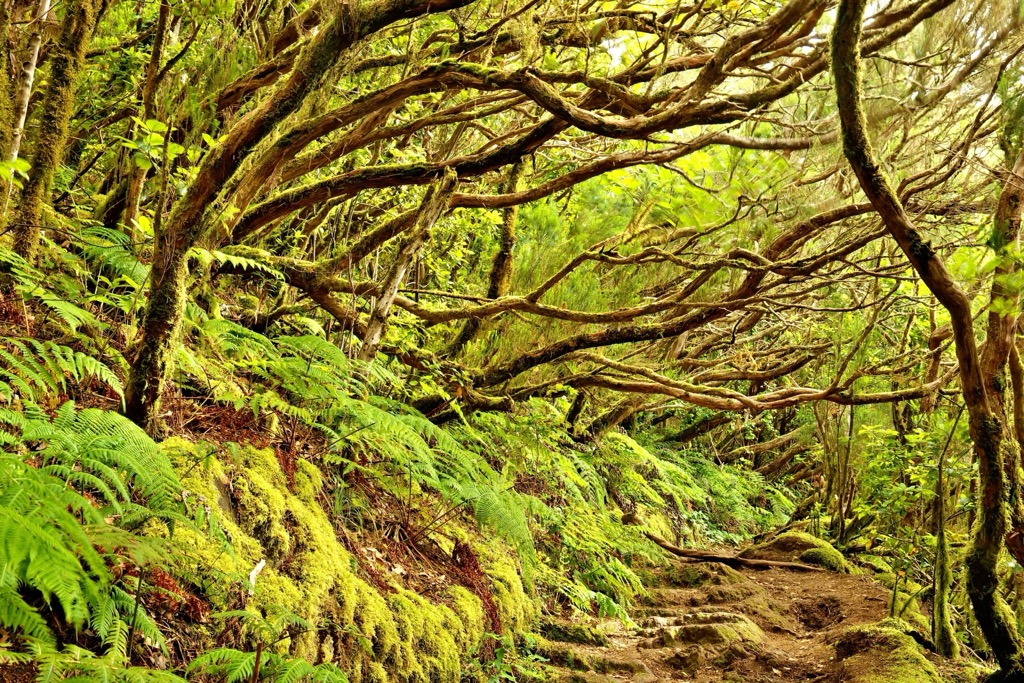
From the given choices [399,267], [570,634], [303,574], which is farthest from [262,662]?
[570,634]

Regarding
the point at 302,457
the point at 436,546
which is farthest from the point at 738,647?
the point at 302,457

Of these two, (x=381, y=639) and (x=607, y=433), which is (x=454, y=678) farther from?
(x=607, y=433)

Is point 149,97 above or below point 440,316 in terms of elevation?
above

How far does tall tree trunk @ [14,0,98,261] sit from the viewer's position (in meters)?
3.88

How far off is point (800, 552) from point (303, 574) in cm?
869

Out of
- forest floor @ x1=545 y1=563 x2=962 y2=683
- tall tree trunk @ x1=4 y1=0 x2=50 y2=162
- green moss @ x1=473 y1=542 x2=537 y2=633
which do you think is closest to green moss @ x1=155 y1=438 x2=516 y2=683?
green moss @ x1=473 y1=542 x2=537 y2=633

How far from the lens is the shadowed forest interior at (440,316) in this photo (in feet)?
9.16

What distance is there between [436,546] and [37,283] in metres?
3.23

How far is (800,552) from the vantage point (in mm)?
10141

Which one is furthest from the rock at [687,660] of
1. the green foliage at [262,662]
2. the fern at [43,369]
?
the fern at [43,369]

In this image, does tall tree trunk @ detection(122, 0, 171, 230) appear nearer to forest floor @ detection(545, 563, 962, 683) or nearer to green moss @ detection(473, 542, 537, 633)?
green moss @ detection(473, 542, 537, 633)

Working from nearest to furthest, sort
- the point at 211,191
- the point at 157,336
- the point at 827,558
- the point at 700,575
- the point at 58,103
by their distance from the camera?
the point at 157,336
the point at 211,191
the point at 58,103
the point at 700,575
the point at 827,558

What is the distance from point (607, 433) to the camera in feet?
30.3

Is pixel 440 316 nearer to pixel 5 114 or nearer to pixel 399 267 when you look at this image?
pixel 399 267
